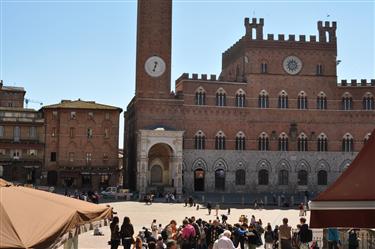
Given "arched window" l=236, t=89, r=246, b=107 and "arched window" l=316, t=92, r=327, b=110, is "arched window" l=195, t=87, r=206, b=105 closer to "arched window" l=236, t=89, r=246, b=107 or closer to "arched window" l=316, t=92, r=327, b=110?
"arched window" l=236, t=89, r=246, b=107

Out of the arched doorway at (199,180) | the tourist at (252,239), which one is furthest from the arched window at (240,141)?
the tourist at (252,239)

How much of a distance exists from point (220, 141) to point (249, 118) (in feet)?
13.1

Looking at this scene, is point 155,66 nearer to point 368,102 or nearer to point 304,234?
point 368,102

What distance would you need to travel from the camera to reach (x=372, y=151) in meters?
6.16

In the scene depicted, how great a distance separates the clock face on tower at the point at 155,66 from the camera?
5775 cm

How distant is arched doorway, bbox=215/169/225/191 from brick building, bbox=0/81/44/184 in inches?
710

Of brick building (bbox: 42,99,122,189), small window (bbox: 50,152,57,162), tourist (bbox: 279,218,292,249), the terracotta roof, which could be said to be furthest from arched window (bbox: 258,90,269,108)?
tourist (bbox: 279,218,292,249)

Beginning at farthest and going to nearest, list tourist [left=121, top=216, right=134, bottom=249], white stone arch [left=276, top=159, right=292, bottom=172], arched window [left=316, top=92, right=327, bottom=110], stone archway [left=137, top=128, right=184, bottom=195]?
arched window [left=316, top=92, right=327, bottom=110] < white stone arch [left=276, top=159, right=292, bottom=172] < stone archway [left=137, top=128, right=184, bottom=195] < tourist [left=121, top=216, right=134, bottom=249]

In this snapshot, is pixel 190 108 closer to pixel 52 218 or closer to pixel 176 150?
pixel 176 150

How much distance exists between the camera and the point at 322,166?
6078 cm

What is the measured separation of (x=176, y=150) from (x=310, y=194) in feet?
48.2

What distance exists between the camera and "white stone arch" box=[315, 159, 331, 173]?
60.7 m

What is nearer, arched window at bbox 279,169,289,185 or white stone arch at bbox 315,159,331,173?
arched window at bbox 279,169,289,185

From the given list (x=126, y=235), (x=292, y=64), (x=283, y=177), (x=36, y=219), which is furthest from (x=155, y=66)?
(x=36, y=219)
